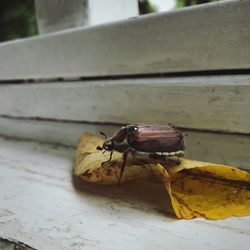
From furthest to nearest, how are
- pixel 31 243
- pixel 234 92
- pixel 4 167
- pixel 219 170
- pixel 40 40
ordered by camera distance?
pixel 40 40, pixel 4 167, pixel 234 92, pixel 219 170, pixel 31 243

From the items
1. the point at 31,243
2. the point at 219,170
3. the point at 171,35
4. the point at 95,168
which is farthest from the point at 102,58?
the point at 31,243

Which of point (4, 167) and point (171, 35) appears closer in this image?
point (171, 35)

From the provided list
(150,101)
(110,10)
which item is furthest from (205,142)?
(110,10)

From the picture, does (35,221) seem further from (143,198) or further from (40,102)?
(40,102)

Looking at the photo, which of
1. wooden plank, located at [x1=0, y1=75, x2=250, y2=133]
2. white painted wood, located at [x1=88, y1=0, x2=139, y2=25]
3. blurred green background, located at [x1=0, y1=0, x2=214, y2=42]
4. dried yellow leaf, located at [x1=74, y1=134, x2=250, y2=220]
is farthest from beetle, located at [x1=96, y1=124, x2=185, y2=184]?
blurred green background, located at [x1=0, y1=0, x2=214, y2=42]

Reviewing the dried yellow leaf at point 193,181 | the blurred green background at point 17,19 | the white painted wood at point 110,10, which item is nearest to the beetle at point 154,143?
the dried yellow leaf at point 193,181

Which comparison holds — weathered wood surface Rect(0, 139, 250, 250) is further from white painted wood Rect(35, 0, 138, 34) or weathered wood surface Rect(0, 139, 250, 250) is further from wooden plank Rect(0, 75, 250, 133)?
white painted wood Rect(35, 0, 138, 34)
